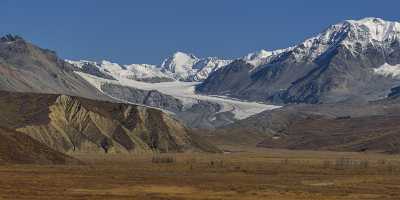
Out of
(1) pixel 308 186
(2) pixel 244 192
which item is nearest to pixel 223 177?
(1) pixel 308 186

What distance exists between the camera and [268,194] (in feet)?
324

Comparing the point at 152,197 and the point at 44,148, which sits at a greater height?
the point at 44,148

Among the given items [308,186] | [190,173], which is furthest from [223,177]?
[308,186]

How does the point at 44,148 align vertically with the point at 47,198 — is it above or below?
above

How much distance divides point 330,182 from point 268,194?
26.4 meters

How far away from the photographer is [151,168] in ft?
501

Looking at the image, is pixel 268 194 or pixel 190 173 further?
pixel 190 173

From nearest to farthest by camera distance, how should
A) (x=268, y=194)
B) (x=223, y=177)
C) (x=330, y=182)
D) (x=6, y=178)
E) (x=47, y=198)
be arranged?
(x=47, y=198) → (x=268, y=194) → (x=6, y=178) → (x=330, y=182) → (x=223, y=177)

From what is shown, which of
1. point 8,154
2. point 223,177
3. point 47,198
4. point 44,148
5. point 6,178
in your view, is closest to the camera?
point 47,198

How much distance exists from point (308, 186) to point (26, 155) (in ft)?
182

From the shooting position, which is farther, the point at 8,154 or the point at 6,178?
the point at 8,154

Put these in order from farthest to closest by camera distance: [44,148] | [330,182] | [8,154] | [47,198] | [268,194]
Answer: [44,148] → [8,154] → [330,182] → [268,194] → [47,198]

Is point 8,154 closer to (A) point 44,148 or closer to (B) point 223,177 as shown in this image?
(A) point 44,148

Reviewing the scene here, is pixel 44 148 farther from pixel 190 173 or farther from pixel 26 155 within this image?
pixel 190 173
